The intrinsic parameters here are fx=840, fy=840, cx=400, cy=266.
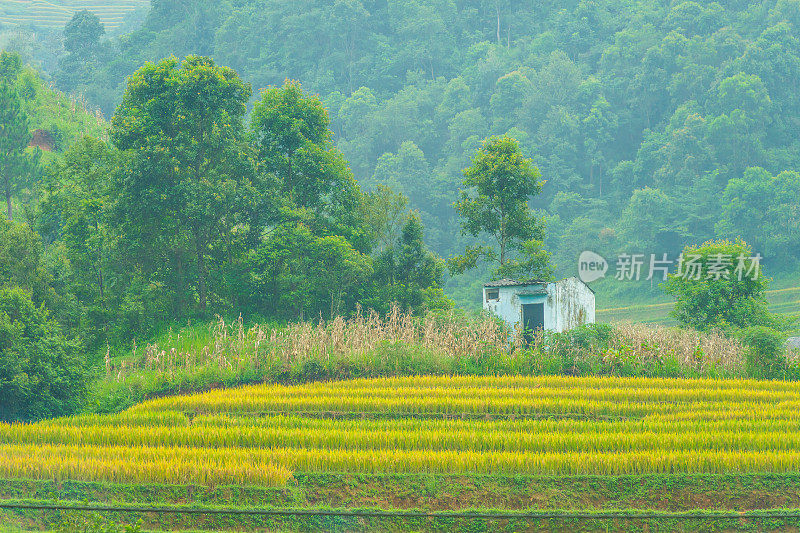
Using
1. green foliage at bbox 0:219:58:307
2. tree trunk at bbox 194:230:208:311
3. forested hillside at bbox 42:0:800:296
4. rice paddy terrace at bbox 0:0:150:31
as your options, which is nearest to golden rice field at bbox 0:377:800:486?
green foliage at bbox 0:219:58:307

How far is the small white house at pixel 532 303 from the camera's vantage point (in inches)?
1008

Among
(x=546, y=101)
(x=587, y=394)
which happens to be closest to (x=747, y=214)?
(x=546, y=101)

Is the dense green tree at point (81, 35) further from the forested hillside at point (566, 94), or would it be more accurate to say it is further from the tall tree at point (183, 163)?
the tall tree at point (183, 163)

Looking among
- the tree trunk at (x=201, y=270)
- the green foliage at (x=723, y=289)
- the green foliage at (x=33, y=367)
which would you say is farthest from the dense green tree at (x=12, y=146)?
the green foliage at (x=723, y=289)

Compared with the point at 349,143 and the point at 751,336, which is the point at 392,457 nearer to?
the point at 751,336

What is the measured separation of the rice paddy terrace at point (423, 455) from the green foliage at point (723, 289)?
8.55 m

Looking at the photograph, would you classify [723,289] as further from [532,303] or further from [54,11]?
[54,11]

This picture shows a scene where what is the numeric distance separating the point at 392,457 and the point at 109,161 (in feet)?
60.7

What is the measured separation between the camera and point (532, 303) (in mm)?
25781

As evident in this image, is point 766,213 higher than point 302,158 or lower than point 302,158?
higher

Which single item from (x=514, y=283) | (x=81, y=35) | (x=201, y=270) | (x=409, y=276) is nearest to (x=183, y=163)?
(x=201, y=270)

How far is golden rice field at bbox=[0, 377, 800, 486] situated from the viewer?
13438 mm

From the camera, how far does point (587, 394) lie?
19.1m

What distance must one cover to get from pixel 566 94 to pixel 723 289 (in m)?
42.4
